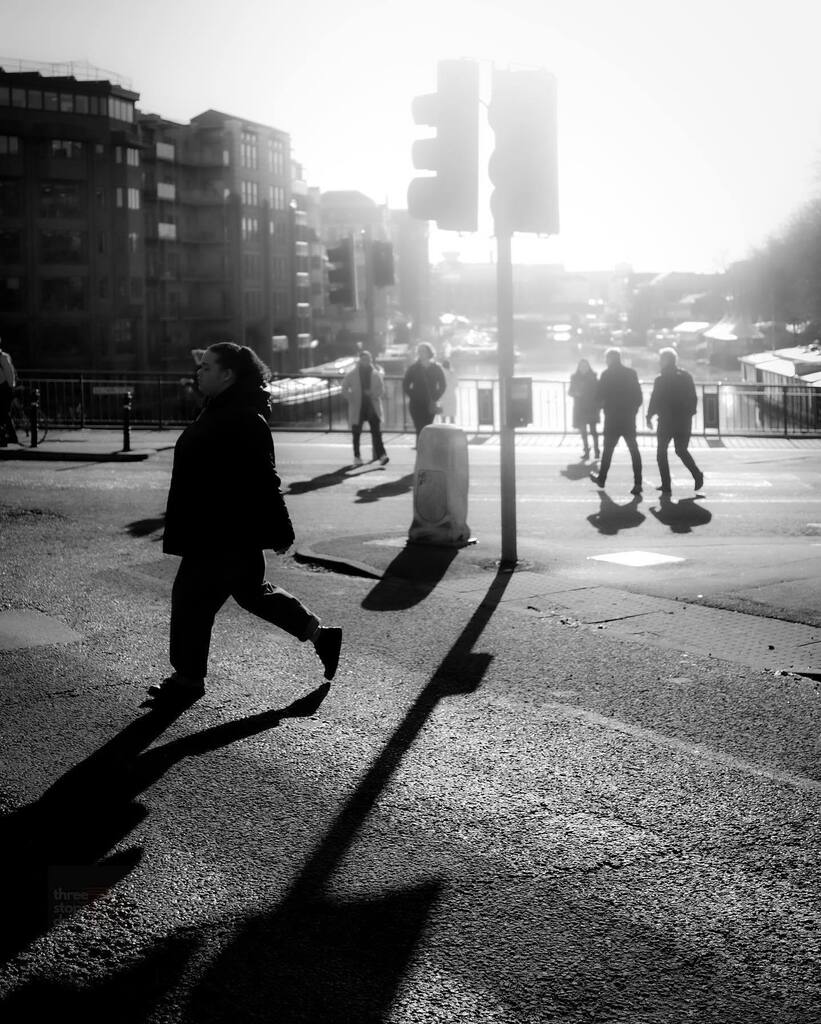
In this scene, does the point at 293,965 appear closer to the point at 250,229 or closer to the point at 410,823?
the point at 410,823

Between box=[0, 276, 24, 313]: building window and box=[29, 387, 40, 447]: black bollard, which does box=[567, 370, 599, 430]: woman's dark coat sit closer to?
box=[29, 387, 40, 447]: black bollard

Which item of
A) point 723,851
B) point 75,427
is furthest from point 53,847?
point 75,427

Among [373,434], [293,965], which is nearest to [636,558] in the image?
[293,965]

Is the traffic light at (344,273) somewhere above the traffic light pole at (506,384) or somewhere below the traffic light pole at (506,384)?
above

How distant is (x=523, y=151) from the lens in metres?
10.7

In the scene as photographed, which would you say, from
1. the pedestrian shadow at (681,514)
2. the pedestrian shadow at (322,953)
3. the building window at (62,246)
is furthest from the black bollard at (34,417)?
the building window at (62,246)

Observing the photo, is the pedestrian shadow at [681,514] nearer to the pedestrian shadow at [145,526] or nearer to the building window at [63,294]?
the pedestrian shadow at [145,526]

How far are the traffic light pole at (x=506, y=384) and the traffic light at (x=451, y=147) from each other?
48 centimetres

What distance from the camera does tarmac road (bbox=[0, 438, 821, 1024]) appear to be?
12.8 feet

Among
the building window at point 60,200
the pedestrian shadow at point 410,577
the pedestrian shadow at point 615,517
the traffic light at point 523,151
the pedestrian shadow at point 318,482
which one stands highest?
the building window at point 60,200

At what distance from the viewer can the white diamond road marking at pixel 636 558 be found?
11.6 metres

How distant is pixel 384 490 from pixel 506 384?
21.2 feet

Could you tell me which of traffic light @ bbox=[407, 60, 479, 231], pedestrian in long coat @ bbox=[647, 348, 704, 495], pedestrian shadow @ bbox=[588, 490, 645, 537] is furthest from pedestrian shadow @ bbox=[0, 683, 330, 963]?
pedestrian in long coat @ bbox=[647, 348, 704, 495]

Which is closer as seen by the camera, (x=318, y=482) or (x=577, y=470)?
(x=318, y=482)
